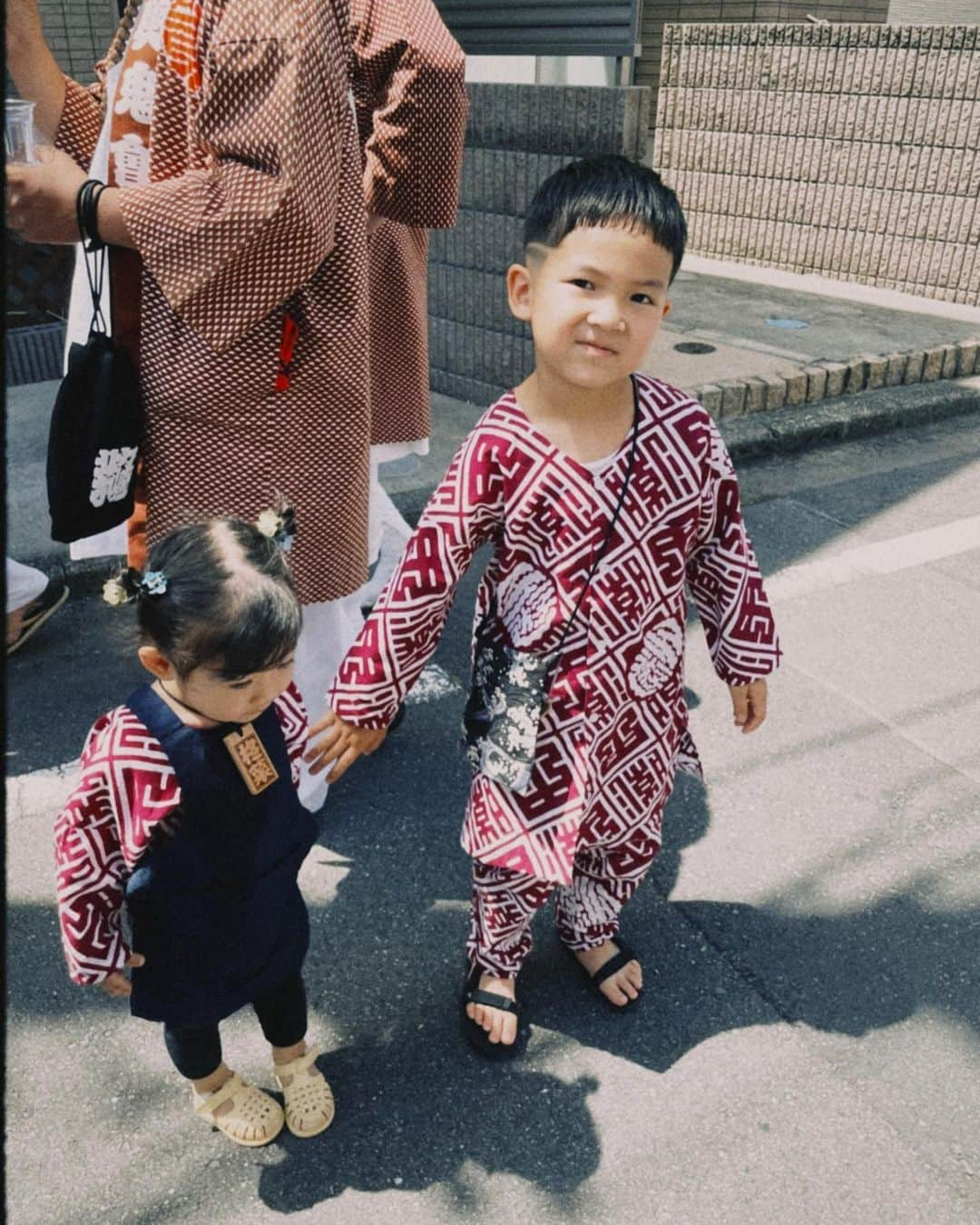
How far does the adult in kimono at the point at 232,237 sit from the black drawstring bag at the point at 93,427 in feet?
0.14

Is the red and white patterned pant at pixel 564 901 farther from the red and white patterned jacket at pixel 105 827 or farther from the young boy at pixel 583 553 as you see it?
the red and white patterned jacket at pixel 105 827

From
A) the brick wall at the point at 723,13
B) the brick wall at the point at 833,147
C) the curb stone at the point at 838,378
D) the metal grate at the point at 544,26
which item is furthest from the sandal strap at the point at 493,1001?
the brick wall at the point at 723,13

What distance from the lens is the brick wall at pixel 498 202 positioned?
4227mm

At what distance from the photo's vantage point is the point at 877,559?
4.14 m

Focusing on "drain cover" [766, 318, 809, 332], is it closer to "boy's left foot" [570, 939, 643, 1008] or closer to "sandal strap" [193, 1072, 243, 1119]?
"boy's left foot" [570, 939, 643, 1008]

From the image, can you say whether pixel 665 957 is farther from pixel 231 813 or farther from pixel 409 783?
pixel 231 813

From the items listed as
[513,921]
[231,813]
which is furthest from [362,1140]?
[231,813]

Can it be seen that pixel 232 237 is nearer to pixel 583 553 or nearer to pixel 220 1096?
pixel 583 553

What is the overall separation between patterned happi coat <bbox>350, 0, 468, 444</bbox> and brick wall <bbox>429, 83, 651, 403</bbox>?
1.65 metres

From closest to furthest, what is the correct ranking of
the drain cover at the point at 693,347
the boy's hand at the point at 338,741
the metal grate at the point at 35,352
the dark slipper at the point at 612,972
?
1. the boy's hand at the point at 338,741
2. the dark slipper at the point at 612,972
3. the metal grate at the point at 35,352
4. the drain cover at the point at 693,347

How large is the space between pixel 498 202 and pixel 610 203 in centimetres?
328

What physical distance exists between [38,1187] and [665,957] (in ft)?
4.15

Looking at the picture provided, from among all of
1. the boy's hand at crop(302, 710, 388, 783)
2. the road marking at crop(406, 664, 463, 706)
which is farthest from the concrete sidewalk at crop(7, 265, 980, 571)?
the boy's hand at crop(302, 710, 388, 783)

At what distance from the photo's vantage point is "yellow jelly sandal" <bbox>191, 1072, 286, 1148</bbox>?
74.4 inches
